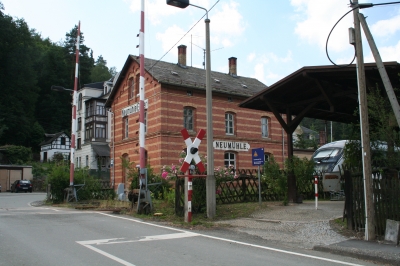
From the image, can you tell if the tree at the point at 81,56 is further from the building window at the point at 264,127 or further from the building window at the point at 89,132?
the building window at the point at 264,127

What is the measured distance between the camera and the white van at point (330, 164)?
18.2 m

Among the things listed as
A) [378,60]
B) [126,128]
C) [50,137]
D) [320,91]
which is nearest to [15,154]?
[50,137]

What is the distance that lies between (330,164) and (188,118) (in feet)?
40.6

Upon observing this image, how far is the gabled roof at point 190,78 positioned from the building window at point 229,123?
5.89 feet

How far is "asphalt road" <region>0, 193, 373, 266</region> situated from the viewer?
22.3 ft

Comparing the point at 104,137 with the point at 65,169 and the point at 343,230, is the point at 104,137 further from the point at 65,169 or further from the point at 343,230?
the point at 343,230

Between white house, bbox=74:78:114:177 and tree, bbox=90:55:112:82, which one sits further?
tree, bbox=90:55:112:82

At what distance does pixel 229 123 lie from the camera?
1251 inches

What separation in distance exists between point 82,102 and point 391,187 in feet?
199

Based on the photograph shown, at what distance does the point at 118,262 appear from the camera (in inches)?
260

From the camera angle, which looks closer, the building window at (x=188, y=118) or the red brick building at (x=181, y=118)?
the red brick building at (x=181, y=118)

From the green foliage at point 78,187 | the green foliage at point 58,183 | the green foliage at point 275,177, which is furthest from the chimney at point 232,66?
the green foliage at point 275,177

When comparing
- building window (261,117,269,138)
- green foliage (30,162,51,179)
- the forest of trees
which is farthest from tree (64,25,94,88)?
building window (261,117,269,138)

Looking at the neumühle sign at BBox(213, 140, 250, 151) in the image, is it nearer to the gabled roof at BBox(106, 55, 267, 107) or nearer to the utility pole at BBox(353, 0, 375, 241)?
the gabled roof at BBox(106, 55, 267, 107)
